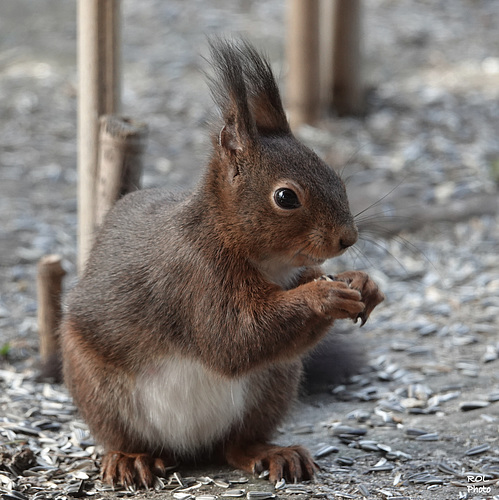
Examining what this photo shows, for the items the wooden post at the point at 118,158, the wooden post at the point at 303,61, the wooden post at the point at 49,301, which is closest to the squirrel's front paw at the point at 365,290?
the wooden post at the point at 118,158

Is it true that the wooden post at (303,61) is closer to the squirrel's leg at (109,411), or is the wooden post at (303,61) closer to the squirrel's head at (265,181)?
the squirrel's head at (265,181)

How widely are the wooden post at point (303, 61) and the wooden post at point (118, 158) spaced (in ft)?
9.39

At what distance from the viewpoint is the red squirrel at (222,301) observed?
2.62 m

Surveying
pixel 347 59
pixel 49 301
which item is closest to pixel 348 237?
pixel 49 301

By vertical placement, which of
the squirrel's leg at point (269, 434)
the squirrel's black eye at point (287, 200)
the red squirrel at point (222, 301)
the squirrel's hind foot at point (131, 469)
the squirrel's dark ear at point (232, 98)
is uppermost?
the squirrel's dark ear at point (232, 98)

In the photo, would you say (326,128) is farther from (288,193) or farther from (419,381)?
(288,193)

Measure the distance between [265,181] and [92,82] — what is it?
4.33ft

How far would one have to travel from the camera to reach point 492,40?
8703mm

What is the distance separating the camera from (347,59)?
6668 mm

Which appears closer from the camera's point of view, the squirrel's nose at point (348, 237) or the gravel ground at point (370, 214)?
the squirrel's nose at point (348, 237)

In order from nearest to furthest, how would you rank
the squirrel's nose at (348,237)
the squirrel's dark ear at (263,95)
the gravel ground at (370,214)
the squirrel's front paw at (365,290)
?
the squirrel's nose at (348,237)
the squirrel's front paw at (365,290)
the squirrel's dark ear at (263,95)
the gravel ground at (370,214)

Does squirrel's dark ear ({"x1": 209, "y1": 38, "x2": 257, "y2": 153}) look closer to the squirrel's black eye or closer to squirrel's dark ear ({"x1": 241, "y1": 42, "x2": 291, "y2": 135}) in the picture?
squirrel's dark ear ({"x1": 241, "y1": 42, "x2": 291, "y2": 135})

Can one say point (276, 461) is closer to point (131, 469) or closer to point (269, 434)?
point (269, 434)

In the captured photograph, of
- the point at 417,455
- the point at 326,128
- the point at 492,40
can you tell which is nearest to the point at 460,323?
the point at 417,455
